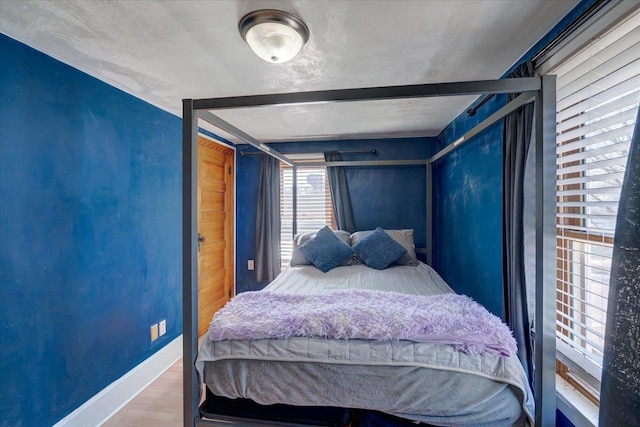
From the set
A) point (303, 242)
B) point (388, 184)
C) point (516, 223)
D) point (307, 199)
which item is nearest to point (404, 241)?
point (388, 184)

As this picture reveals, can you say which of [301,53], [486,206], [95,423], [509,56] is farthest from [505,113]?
[95,423]

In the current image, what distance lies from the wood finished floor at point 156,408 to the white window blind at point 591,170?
234 centimetres

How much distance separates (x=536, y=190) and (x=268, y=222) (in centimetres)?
287

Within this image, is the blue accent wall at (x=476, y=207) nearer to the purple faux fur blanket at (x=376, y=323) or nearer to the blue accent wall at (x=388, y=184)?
the blue accent wall at (x=388, y=184)

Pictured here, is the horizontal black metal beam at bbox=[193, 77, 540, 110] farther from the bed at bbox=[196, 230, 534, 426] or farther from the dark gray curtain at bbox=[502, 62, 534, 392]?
the bed at bbox=[196, 230, 534, 426]

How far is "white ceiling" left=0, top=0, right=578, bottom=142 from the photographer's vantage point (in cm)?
120

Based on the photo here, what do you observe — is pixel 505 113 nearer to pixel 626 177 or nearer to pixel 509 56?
pixel 509 56

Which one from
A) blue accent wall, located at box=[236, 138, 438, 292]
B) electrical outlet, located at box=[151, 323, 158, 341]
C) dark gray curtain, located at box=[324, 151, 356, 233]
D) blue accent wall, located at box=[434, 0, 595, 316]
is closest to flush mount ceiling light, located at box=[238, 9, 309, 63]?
blue accent wall, located at box=[434, 0, 595, 316]

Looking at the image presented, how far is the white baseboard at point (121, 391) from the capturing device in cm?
173

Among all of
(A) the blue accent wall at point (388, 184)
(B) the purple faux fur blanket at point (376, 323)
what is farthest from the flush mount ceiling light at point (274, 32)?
(A) the blue accent wall at point (388, 184)

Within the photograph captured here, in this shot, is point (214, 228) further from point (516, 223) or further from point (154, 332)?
point (516, 223)

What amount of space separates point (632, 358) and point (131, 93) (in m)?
3.05

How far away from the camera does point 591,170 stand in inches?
Answer: 45.8

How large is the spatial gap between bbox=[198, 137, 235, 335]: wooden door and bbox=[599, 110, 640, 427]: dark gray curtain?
3131 millimetres
